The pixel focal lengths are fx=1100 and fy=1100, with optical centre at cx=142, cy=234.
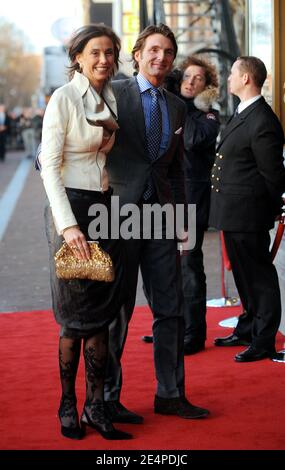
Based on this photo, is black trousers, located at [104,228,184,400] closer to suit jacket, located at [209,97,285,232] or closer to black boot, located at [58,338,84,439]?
black boot, located at [58,338,84,439]

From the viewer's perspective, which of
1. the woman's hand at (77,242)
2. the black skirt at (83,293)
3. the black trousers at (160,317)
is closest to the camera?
the woman's hand at (77,242)

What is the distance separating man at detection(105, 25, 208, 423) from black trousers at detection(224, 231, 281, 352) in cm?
144

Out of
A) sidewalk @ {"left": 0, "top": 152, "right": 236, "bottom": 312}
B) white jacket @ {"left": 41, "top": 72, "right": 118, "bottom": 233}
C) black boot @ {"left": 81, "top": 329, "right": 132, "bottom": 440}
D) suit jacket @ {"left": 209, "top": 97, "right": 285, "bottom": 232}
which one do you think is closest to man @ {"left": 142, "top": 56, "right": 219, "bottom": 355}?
suit jacket @ {"left": 209, "top": 97, "right": 285, "bottom": 232}

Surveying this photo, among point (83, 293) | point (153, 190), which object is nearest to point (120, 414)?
point (83, 293)

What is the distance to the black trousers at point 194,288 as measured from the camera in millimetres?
7738

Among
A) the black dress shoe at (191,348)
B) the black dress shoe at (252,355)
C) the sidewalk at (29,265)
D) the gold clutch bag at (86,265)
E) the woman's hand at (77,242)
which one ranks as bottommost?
the sidewalk at (29,265)

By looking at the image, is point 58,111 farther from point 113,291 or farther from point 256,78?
point 256,78

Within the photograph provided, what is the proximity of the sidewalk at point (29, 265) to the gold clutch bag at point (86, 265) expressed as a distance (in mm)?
4487

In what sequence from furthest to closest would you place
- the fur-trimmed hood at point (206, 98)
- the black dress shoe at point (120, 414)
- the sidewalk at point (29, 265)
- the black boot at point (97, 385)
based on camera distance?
the sidewalk at point (29, 265) < the fur-trimmed hood at point (206, 98) < the black dress shoe at point (120, 414) < the black boot at point (97, 385)

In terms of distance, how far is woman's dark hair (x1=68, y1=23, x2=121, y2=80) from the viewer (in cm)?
536

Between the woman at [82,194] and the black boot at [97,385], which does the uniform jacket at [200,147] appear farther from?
the black boot at [97,385]

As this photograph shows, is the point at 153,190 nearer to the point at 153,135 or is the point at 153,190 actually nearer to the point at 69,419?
the point at 153,135

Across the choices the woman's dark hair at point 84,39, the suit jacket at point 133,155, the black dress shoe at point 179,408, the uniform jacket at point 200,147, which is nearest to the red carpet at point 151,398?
the black dress shoe at point 179,408

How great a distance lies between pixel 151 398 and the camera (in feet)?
20.8
